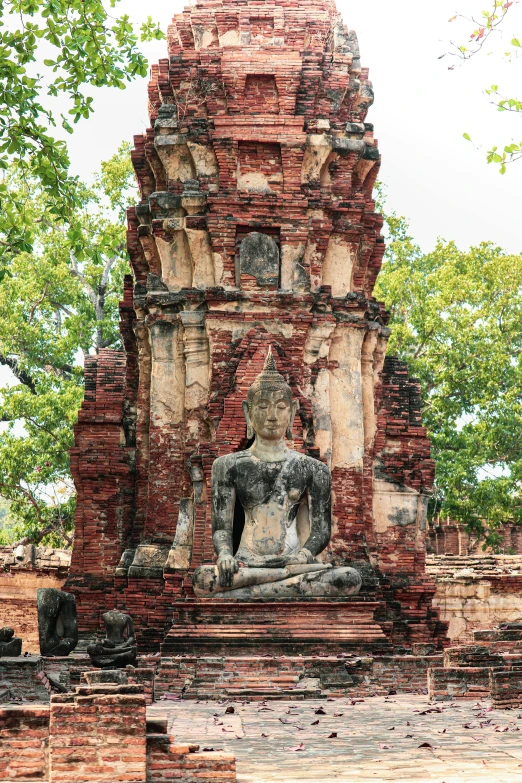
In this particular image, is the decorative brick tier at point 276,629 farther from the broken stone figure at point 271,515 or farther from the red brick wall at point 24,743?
the red brick wall at point 24,743

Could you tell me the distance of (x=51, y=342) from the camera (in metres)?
30.9

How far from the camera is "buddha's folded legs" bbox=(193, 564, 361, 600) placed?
1382cm

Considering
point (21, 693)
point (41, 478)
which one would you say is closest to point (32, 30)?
point (21, 693)

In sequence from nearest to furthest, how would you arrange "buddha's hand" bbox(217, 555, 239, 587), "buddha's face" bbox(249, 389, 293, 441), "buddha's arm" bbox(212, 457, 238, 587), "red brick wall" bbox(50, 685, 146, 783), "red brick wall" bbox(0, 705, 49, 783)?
1. "red brick wall" bbox(50, 685, 146, 783)
2. "red brick wall" bbox(0, 705, 49, 783)
3. "buddha's hand" bbox(217, 555, 239, 587)
4. "buddha's arm" bbox(212, 457, 238, 587)
5. "buddha's face" bbox(249, 389, 293, 441)

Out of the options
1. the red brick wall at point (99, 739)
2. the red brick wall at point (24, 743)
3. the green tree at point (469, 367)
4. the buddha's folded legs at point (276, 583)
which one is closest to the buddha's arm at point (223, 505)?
the buddha's folded legs at point (276, 583)

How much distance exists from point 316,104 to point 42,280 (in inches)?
572

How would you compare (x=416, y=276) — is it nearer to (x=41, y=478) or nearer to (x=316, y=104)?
(x=41, y=478)

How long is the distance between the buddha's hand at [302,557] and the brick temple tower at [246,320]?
5.84 ft

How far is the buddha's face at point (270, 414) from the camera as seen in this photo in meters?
14.5

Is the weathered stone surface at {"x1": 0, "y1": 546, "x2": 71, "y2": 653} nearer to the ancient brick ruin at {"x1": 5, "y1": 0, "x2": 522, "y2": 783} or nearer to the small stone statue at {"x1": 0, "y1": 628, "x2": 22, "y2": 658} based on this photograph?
the ancient brick ruin at {"x1": 5, "y1": 0, "x2": 522, "y2": 783}

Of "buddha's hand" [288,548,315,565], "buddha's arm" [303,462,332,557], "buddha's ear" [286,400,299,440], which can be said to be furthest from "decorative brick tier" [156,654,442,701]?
"buddha's ear" [286,400,299,440]

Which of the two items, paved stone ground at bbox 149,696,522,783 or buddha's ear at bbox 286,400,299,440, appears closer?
paved stone ground at bbox 149,696,522,783

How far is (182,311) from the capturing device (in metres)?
17.3

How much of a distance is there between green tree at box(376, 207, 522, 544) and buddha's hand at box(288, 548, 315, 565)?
1404 cm
